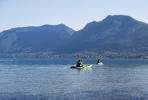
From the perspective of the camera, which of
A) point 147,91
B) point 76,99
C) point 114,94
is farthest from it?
point 147,91

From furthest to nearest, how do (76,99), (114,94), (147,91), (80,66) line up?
(80,66) < (147,91) < (114,94) < (76,99)

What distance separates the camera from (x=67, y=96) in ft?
271

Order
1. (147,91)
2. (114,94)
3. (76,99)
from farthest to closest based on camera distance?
1. (147,91)
2. (114,94)
3. (76,99)

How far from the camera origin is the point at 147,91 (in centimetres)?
9100

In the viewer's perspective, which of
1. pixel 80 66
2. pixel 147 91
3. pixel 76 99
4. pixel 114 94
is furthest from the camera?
pixel 80 66

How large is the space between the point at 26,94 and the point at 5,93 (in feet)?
19.2

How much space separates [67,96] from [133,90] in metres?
19.7

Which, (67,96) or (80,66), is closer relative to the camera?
(67,96)

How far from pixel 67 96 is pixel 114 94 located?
1136cm

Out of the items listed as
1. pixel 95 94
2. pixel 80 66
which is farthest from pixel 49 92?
pixel 80 66

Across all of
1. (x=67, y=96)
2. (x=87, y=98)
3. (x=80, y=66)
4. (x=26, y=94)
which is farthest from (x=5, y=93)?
(x=80, y=66)

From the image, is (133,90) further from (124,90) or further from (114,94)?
(114,94)

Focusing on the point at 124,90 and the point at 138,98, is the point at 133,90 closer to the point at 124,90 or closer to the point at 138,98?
the point at 124,90

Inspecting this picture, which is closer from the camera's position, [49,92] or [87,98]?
[87,98]
